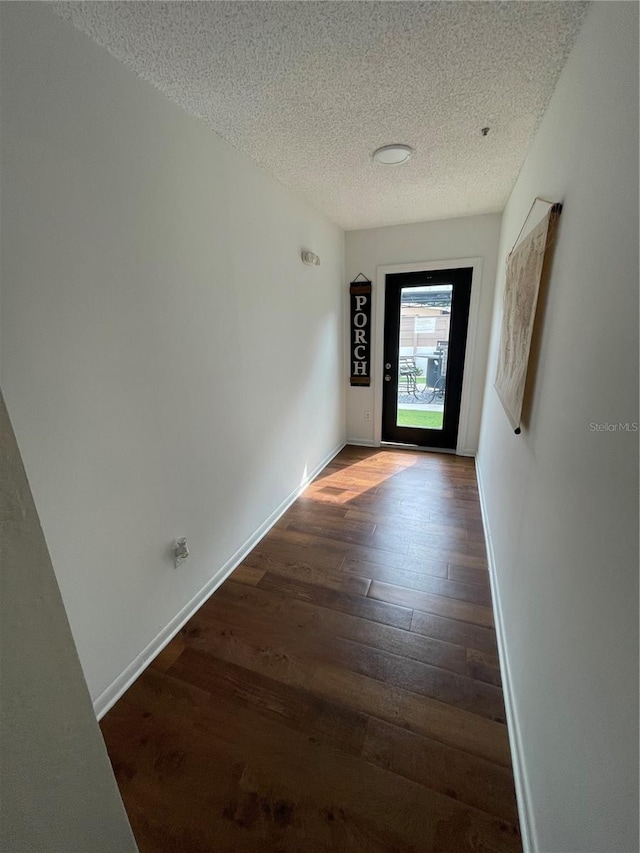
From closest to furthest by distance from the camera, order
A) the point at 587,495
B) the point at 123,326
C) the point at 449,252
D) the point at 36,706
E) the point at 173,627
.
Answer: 1. the point at 36,706
2. the point at 587,495
3. the point at 123,326
4. the point at 173,627
5. the point at 449,252

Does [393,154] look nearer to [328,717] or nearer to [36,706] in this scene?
[36,706]

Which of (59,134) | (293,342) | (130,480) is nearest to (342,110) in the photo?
(59,134)

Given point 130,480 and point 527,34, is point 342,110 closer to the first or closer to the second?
point 527,34

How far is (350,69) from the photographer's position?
4.20ft

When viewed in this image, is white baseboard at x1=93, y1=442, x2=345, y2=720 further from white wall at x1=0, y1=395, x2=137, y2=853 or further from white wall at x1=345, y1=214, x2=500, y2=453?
white wall at x1=345, y1=214, x2=500, y2=453

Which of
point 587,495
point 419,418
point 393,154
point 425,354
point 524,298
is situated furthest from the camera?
point 419,418

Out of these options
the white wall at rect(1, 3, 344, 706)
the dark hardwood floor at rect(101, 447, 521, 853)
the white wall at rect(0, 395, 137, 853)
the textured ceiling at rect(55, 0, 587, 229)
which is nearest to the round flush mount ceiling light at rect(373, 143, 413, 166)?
the textured ceiling at rect(55, 0, 587, 229)

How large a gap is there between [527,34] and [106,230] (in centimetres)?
165

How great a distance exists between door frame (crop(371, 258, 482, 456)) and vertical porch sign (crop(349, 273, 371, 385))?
8 cm

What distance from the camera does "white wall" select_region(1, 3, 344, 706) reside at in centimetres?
98

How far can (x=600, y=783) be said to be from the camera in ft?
2.10

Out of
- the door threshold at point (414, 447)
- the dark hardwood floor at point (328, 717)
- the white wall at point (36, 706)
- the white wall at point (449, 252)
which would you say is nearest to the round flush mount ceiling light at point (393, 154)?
the white wall at point (449, 252)

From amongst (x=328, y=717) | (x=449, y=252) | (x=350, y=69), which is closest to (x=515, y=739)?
(x=328, y=717)

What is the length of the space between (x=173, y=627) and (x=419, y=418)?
333cm
